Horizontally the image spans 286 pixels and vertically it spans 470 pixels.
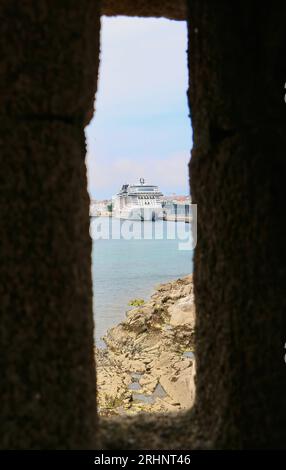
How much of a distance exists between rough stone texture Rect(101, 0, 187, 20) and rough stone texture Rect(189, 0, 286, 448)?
279mm

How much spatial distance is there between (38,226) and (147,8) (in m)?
1.06

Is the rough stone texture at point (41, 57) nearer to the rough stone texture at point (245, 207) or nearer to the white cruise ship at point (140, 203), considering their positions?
the rough stone texture at point (245, 207)

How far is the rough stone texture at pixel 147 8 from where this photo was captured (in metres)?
1.87

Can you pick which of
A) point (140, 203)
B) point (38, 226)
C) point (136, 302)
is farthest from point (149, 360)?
point (140, 203)

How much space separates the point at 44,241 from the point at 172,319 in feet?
28.0

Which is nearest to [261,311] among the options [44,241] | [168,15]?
[44,241]

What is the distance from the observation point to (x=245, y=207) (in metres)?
1.54

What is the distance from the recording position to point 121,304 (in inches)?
525

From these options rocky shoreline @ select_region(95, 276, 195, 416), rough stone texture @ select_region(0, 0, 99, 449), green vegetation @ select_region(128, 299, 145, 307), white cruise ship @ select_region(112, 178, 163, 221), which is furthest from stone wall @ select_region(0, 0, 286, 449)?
white cruise ship @ select_region(112, 178, 163, 221)

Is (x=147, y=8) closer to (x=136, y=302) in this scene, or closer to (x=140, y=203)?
(x=136, y=302)

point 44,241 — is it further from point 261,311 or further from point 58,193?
point 261,311

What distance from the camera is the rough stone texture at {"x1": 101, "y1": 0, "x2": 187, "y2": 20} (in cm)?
187

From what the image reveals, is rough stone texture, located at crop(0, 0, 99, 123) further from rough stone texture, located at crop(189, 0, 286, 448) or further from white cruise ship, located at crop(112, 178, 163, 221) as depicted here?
white cruise ship, located at crop(112, 178, 163, 221)
